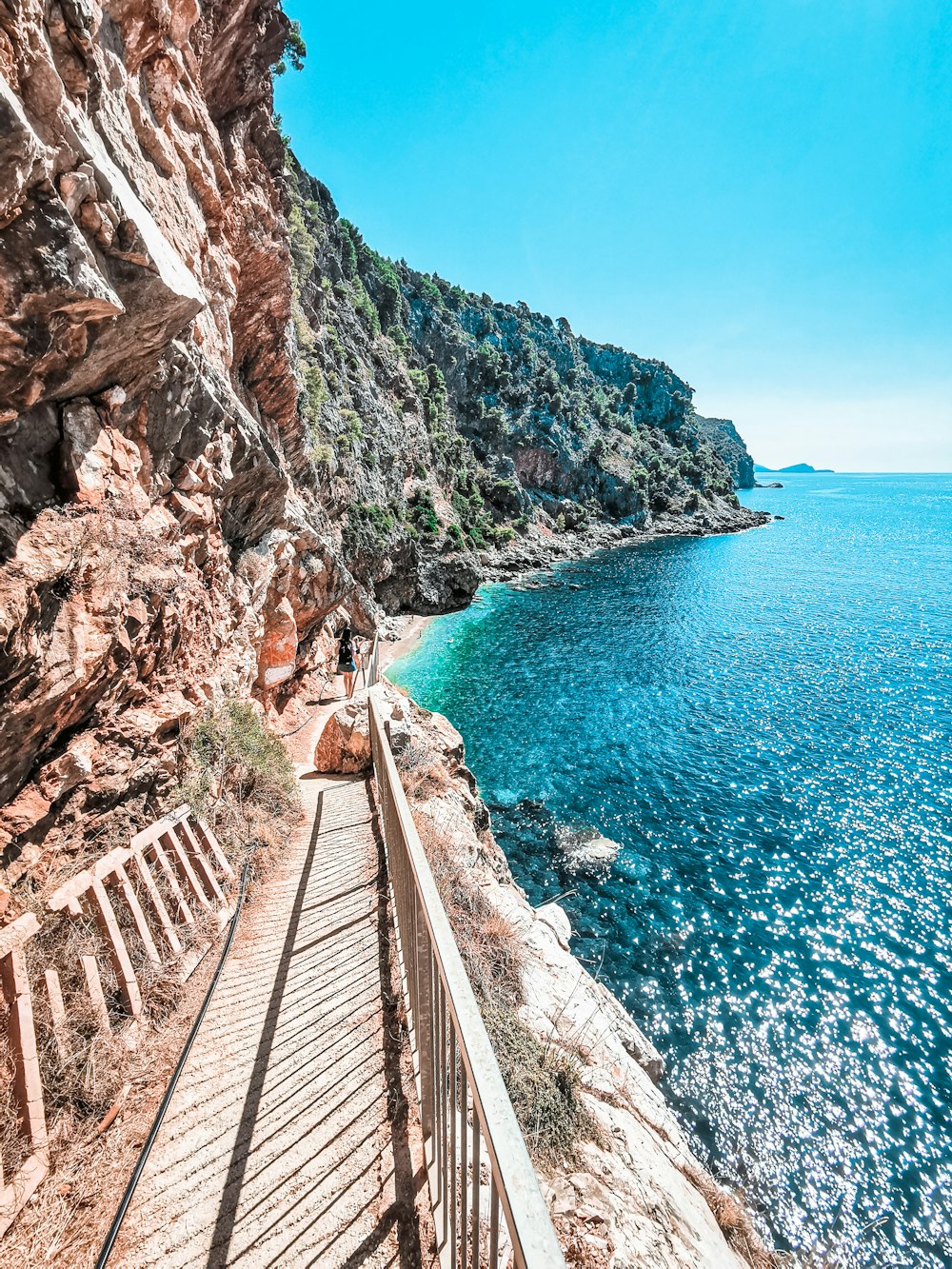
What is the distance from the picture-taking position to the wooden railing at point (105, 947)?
319 centimetres

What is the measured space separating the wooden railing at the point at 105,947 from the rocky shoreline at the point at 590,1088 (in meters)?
2.70

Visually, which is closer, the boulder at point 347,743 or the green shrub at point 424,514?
the boulder at point 347,743

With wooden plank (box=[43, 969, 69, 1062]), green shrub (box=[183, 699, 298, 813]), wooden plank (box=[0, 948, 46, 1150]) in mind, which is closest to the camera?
wooden plank (box=[0, 948, 46, 1150])

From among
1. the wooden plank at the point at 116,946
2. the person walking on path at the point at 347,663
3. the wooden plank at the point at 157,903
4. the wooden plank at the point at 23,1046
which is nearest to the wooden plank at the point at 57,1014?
the wooden plank at the point at 23,1046

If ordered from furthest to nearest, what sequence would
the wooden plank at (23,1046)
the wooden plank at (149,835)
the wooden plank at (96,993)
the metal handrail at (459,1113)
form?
the wooden plank at (149,835)
the wooden plank at (96,993)
the wooden plank at (23,1046)
the metal handrail at (459,1113)

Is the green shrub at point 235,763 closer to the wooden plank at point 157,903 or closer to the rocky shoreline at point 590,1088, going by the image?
the wooden plank at point 157,903

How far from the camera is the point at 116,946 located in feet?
13.6

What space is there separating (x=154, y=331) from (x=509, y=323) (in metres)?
88.9

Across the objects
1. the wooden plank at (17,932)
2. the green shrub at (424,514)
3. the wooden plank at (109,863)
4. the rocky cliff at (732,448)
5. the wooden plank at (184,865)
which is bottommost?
the wooden plank at (184,865)

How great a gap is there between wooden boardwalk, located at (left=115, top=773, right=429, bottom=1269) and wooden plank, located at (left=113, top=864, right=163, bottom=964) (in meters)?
0.70

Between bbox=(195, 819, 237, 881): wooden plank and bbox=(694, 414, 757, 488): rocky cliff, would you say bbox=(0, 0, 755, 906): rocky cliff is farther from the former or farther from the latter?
bbox=(694, 414, 757, 488): rocky cliff

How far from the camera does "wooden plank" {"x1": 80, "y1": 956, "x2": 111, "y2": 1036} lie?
12.4 feet

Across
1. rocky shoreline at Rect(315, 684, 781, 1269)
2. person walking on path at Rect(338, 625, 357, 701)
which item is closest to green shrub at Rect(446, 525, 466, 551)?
person walking on path at Rect(338, 625, 357, 701)

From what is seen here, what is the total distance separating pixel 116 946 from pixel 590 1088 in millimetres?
4457
